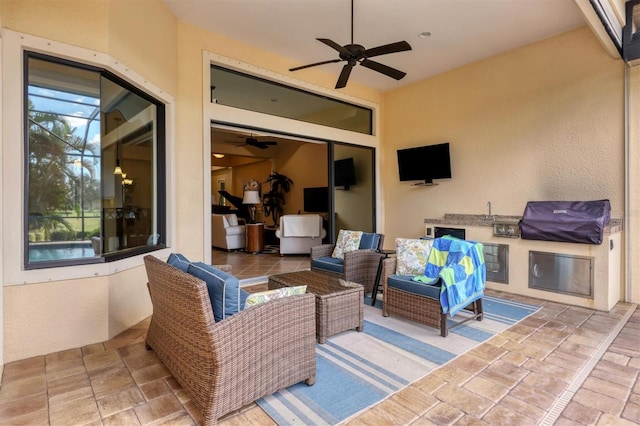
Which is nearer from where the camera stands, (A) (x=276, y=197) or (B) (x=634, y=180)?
(B) (x=634, y=180)

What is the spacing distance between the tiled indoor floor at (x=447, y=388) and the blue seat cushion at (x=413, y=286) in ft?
1.93

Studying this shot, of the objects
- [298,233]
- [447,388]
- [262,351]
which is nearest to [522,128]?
[447,388]

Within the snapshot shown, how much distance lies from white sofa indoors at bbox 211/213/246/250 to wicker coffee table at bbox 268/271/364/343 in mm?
5036

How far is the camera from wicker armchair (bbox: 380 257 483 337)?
307 cm

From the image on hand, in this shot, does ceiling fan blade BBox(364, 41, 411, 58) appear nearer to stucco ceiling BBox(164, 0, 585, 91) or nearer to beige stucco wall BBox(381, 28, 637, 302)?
stucco ceiling BBox(164, 0, 585, 91)

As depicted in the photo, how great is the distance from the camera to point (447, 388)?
2197mm

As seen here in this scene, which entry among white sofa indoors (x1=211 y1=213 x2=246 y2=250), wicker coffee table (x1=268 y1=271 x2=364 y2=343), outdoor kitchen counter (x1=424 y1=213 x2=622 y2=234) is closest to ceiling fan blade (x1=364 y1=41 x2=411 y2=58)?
wicker coffee table (x1=268 y1=271 x2=364 y2=343)

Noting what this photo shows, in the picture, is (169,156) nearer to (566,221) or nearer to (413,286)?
(413,286)

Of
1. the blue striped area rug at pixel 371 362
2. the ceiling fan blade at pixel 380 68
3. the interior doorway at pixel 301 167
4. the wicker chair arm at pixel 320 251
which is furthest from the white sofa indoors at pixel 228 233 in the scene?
the ceiling fan blade at pixel 380 68

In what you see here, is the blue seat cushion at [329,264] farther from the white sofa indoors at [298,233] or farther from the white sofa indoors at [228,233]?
the white sofa indoors at [228,233]

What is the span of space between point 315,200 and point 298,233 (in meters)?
1.89

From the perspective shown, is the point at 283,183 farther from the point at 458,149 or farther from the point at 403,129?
the point at 458,149

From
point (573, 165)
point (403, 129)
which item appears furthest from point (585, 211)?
point (403, 129)

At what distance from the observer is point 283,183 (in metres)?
10.3
